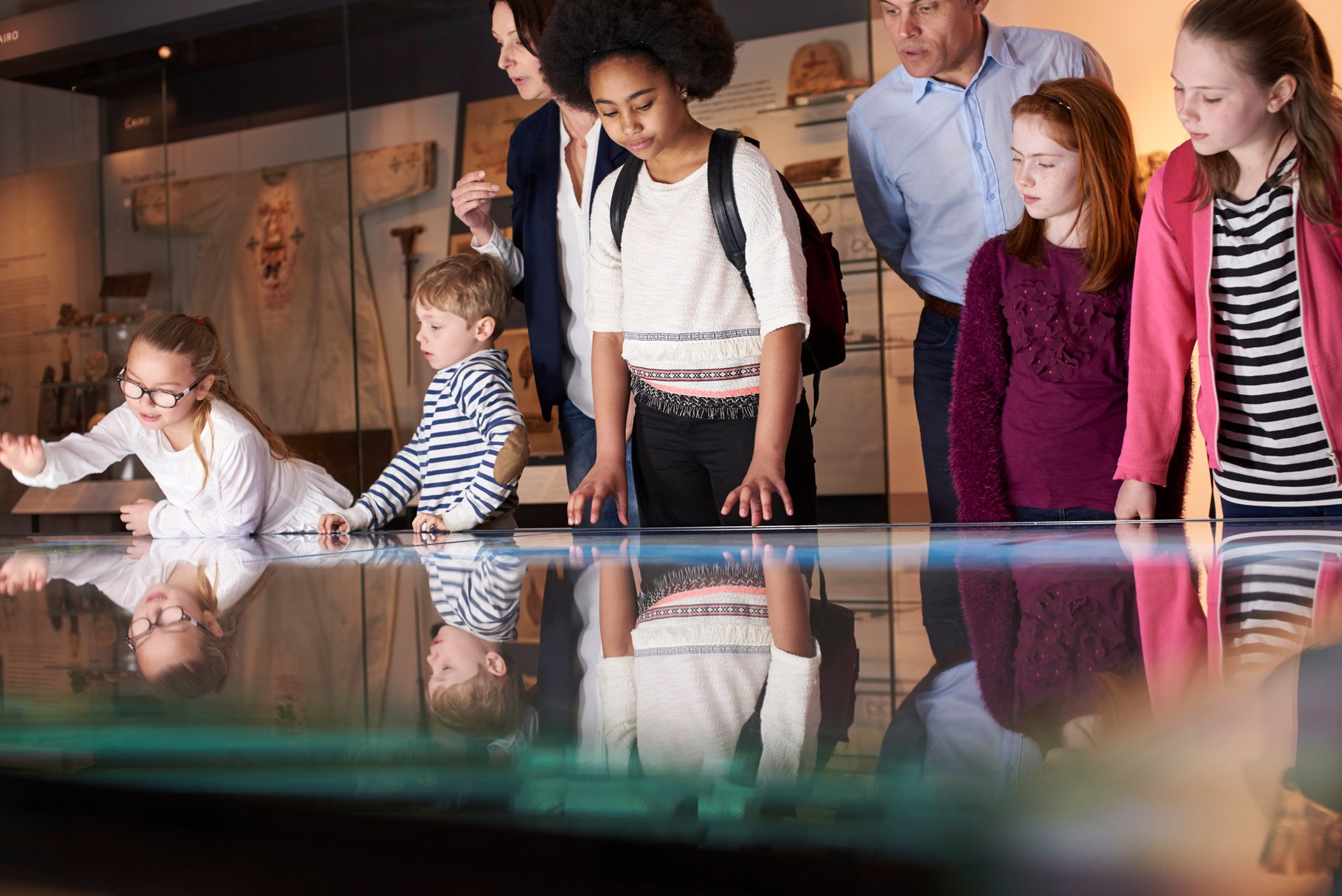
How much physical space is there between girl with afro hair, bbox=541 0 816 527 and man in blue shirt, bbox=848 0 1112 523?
492 millimetres

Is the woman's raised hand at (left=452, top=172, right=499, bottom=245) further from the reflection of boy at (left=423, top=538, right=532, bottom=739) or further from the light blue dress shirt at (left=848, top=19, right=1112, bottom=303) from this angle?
the reflection of boy at (left=423, top=538, right=532, bottom=739)

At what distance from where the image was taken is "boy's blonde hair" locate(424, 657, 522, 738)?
28 centimetres

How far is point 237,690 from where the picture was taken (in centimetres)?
35

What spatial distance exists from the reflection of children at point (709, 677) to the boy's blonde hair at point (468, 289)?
1.90 metres

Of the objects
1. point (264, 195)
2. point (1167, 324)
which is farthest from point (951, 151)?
point (264, 195)

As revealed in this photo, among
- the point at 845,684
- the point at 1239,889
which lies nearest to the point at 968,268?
the point at 845,684

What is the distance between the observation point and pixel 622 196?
2.06 m

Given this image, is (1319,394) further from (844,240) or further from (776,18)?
(776,18)

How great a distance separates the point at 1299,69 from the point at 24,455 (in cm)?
229

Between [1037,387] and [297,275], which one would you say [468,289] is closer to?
[1037,387]

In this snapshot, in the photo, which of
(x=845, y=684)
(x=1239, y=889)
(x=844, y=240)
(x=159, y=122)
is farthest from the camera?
(x=159, y=122)

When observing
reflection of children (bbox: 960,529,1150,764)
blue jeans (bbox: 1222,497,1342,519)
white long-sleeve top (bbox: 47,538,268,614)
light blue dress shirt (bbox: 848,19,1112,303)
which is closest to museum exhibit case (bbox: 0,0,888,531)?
light blue dress shirt (bbox: 848,19,1112,303)

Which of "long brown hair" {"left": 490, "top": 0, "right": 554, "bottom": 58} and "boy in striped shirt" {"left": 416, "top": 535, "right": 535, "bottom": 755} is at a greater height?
"long brown hair" {"left": 490, "top": 0, "right": 554, "bottom": 58}

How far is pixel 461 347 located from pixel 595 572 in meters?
1.75
